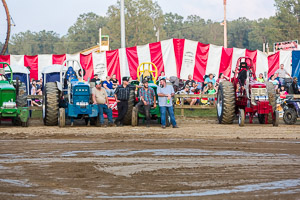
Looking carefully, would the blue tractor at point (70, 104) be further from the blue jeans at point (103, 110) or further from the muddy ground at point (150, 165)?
the muddy ground at point (150, 165)

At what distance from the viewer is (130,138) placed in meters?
14.4

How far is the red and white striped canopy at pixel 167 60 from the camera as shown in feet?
83.1

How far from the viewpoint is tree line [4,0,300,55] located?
75.4 m

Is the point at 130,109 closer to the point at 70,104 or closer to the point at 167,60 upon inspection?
the point at 70,104

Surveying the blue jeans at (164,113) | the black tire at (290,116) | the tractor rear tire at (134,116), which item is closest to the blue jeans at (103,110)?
the tractor rear tire at (134,116)

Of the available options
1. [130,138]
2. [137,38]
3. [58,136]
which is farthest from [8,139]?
[137,38]

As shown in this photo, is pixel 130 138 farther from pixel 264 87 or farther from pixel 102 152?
pixel 264 87

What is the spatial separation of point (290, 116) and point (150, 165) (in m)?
11.1

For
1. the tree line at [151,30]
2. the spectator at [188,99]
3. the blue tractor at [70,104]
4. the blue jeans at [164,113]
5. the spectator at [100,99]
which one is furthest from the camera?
the tree line at [151,30]

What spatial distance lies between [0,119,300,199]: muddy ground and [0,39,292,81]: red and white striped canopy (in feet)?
33.2

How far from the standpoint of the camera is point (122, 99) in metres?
18.5

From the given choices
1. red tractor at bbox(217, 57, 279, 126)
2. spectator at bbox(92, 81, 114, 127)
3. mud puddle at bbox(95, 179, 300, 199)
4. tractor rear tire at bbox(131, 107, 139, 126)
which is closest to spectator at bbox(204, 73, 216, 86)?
red tractor at bbox(217, 57, 279, 126)

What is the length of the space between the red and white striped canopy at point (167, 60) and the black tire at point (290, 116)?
6.18 meters

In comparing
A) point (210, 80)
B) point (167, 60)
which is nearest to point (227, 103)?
point (210, 80)
